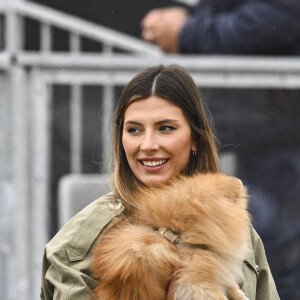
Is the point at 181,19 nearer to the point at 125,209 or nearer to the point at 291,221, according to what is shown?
the point at 291,221

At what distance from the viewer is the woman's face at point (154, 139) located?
8.70 feet

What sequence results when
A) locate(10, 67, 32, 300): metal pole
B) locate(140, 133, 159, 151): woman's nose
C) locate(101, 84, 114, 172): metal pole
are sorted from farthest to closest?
locate(101, 84, 114, 172): metal pole → locate(10, 67, 32, 300): metal pole → locate(140, 133, 159, 151): woman's nose

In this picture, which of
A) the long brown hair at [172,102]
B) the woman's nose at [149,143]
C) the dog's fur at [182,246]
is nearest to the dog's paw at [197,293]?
the dog's fur at [182,246]

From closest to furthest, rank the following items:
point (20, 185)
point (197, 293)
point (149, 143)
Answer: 1. point (197, 293)
2. point (149, 143)
3. point (20, 185)

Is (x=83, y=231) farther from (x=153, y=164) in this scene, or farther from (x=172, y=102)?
(x=172, y=102)

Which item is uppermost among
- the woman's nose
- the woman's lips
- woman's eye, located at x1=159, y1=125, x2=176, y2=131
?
woman's eye, located at x1=159, y1=125, x2=176, y2=131

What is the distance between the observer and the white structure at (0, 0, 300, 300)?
4363mm

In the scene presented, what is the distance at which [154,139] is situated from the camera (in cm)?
264

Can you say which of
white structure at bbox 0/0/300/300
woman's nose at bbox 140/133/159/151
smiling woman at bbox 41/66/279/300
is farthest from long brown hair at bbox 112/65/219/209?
white structure at bbox 0/0/300/300

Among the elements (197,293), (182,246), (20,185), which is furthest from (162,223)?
(20,185)

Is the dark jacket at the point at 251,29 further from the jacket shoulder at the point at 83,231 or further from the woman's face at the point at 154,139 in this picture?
the jacket shoulder at the point at 83,231

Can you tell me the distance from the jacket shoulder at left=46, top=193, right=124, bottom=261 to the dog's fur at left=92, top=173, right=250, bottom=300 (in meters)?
0.05

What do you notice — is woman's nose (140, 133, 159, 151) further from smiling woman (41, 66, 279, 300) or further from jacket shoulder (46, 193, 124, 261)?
jacket shoulder (46, 193, 124, 261)

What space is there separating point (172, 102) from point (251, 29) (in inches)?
85.0
